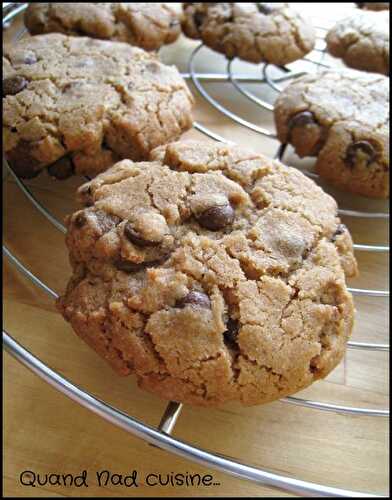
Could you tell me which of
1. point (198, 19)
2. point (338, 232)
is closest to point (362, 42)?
point (198, 19)

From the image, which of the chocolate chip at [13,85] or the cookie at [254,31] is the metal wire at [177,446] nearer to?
the chocolate chip at [13,85]

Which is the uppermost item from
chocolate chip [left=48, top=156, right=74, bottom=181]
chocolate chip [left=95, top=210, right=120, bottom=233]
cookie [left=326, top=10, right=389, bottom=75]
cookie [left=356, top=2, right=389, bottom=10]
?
cookie [left=356, top=2, right=389, bottom=10]

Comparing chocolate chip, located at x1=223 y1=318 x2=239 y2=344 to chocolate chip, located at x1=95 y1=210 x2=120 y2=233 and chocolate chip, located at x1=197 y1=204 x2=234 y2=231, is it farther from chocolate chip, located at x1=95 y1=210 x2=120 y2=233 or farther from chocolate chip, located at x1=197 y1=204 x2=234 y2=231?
chocolate chip, located at x1=95 y1=210 x2=120 y2=233

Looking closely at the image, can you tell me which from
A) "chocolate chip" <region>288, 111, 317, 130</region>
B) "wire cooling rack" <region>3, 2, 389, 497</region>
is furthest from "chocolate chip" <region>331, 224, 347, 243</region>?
"chocolate chip" <region>288, 111, 317, 130</region>

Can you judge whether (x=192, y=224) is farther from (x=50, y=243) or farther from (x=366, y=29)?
(x=366, y=29)

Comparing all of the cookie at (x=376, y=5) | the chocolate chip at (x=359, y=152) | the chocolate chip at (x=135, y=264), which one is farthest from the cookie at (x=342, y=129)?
the cookie at (x=376, y=5)

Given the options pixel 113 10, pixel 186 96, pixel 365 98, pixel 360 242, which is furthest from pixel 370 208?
pixel 113 10

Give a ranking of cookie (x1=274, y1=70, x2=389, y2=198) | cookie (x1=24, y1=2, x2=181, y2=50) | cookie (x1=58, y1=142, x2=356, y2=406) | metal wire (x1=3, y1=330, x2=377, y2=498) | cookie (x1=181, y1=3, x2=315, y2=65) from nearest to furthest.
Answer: metal wire (x1=3, y1=330, x2=377, y2=498) < cookie (x1=58, y1=142, x2=356, y2=406) < cookie (x1=274, y1=70, x2=389, y2=198) < cookie (x1=24, y1=2, x2=181, y2=50) < cookie (x1=181, y1=3, x2=315, y2=65)
